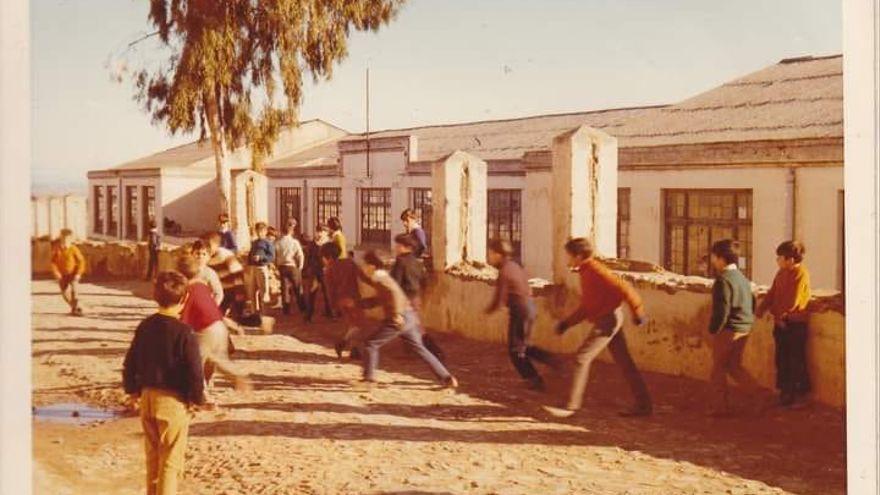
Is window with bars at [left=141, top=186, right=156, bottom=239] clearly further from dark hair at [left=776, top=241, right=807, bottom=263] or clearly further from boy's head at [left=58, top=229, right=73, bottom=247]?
dark hair at [left=776, top=241, right=807, bottom=263]

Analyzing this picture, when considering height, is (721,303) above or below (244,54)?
below

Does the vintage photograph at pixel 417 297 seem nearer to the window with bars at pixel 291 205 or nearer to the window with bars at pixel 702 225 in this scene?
the window with bars at pixel 702 225

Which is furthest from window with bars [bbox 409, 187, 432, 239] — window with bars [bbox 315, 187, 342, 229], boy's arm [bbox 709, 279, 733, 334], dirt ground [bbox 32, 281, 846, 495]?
boy's arm [bbox 709, 279, 733, 334]

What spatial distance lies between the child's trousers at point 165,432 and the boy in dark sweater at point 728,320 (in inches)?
142

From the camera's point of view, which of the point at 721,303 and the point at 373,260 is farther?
the point at 373,260

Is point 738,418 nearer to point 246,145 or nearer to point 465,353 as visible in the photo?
point 465,353

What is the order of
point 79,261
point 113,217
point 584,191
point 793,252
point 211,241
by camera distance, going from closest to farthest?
1. point 79,261
2. point 793,252
3. point 211,241
4. point 113,217
5. point 584,191

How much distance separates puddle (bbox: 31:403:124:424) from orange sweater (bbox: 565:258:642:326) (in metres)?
3.13

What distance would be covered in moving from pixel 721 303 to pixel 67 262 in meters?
4.26

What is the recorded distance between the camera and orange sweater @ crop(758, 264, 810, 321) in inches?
226

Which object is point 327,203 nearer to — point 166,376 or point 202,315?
point 202,315

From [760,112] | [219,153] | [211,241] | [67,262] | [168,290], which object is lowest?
[168,290]

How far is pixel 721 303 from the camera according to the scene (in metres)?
5.75

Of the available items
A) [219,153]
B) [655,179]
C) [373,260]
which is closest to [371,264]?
[373,260]
